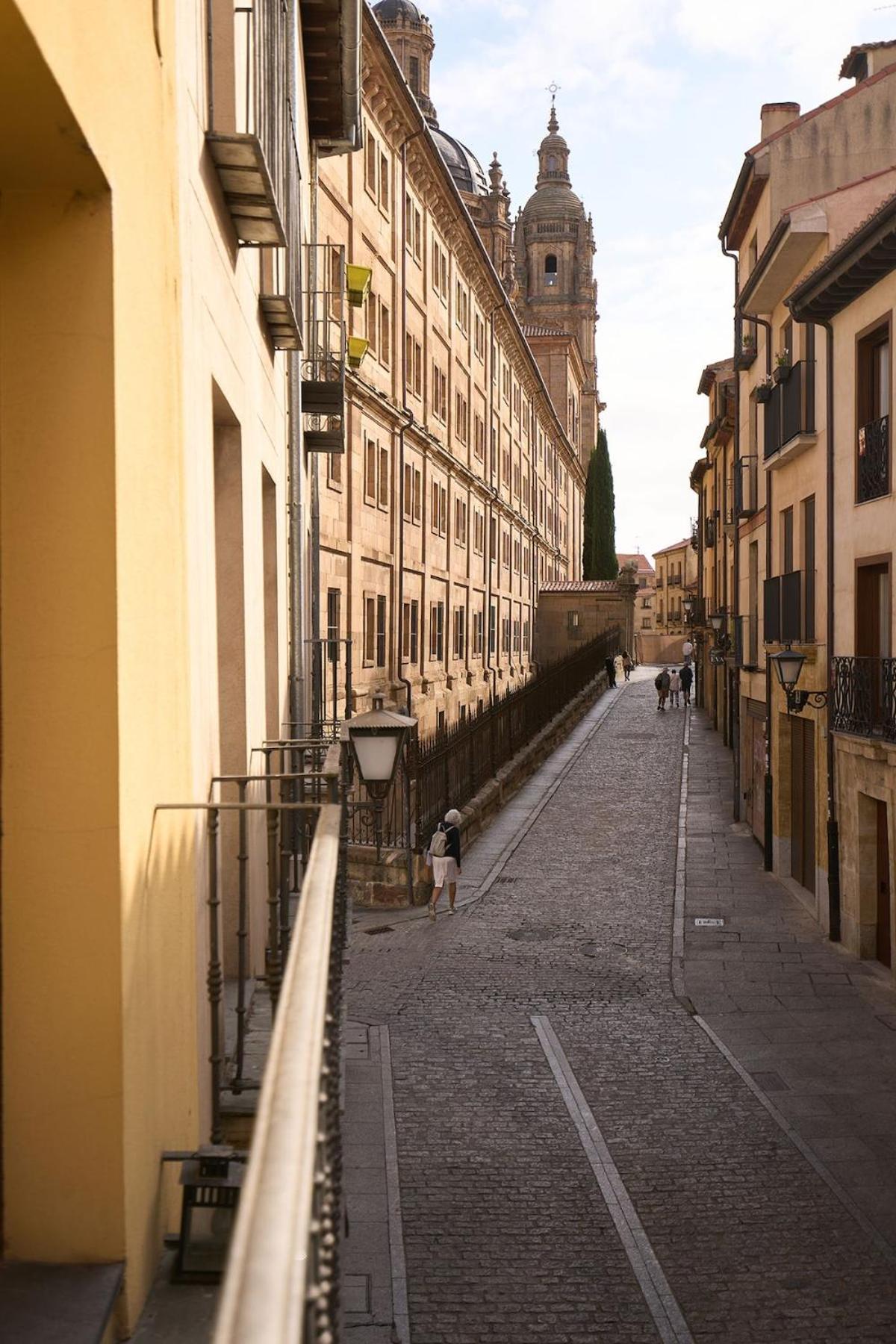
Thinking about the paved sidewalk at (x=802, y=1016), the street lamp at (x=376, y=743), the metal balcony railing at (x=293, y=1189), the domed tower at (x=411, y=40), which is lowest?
the paved sidewalk at (x=802, y=1016)

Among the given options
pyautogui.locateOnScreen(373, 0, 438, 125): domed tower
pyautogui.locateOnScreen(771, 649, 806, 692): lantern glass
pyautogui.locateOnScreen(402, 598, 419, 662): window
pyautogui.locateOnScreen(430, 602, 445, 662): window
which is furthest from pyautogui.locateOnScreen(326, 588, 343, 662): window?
pyautogui.locateOnScreen(373, 0, 438, 125): domed tower

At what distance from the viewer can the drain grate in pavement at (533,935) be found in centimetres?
1750

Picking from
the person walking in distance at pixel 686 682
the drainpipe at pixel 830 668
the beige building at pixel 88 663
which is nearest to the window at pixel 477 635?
the person walking in distance at pixel 686 682

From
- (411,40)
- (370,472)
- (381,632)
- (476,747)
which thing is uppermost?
(411,40)

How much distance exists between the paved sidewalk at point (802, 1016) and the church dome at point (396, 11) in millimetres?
50539

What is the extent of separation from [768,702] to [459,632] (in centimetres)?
1887

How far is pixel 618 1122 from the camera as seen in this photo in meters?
10.7

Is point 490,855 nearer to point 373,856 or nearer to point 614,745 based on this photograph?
point 373,856

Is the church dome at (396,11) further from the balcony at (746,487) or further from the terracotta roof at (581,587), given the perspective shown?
the balcony at (746,487)

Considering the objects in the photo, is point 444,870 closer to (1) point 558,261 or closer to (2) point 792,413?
(2) point 792,413

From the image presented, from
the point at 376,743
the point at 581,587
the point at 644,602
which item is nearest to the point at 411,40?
the point at 581,587

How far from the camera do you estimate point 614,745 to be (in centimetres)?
3991

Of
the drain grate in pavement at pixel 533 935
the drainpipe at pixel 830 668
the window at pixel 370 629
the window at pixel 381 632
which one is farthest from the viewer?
the window at pixel 381 632

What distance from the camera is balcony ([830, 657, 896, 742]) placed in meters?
15.6
